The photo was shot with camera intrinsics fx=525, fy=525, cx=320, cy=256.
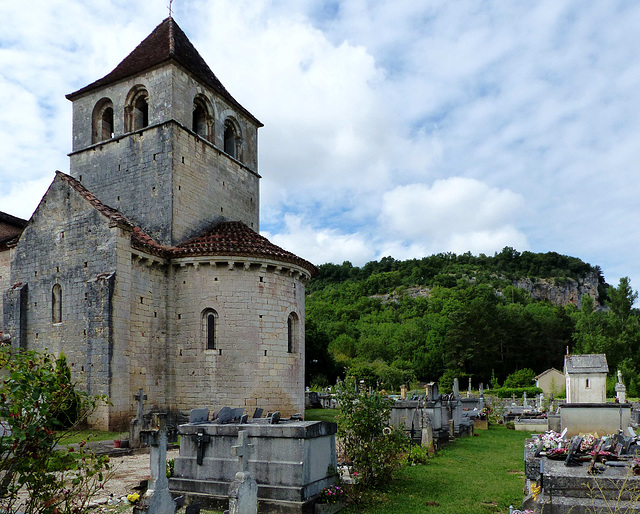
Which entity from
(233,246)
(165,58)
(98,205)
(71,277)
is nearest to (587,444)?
(233,246)

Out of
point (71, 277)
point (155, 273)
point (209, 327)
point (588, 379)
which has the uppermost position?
point (155, 273)

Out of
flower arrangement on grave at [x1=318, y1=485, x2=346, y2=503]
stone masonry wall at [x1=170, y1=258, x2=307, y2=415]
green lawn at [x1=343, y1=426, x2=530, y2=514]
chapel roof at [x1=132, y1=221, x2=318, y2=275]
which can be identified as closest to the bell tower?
chapel roof at [x1=132, y1=221, x2=318, y2=275]

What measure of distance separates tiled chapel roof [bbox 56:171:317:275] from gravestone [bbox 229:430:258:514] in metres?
11.2

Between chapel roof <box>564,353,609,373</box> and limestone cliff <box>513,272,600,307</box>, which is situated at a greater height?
limestone cliff <box>513,272,600,307</box>

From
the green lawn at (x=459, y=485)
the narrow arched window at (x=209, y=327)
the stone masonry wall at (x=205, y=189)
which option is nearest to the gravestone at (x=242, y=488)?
the green lawn at (x=459, y=485)

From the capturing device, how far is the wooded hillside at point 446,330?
48.7 meters

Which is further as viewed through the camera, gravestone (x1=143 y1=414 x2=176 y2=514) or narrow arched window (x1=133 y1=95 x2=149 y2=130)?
narrow arched window (x1=133 y1=95 x2=149 y2=130)

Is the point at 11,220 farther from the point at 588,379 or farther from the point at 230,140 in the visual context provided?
the point at 588,379

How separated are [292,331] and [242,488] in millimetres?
12628

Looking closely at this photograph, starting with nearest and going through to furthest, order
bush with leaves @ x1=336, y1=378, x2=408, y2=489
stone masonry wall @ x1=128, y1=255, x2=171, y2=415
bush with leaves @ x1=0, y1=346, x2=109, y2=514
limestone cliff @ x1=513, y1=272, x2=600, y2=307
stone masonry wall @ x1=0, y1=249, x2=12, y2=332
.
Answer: bush with leaves @ x1=0, y1=346, x2=109, y2=514 → bush with leaves @ x1=336, y1=378, x2=408, y2=489 → stone masonry wall @ x1=128, y1=255, x2=171, y2=415 → stone masonry wall @ x1=0, y1=249, x2=12, y2=332 → limestone cliff @ x1=513, y1=272, x2=600, y2=307

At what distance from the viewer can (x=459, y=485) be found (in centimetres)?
970

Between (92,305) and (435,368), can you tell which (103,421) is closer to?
(92,305)

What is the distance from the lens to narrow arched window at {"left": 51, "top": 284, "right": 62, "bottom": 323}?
17625 mm

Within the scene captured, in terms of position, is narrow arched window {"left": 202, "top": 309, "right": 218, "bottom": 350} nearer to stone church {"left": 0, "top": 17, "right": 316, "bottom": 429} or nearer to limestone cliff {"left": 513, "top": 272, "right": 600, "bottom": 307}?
stone church {"left": 0, "top": 17, "right": 316, "bottom": 429}
